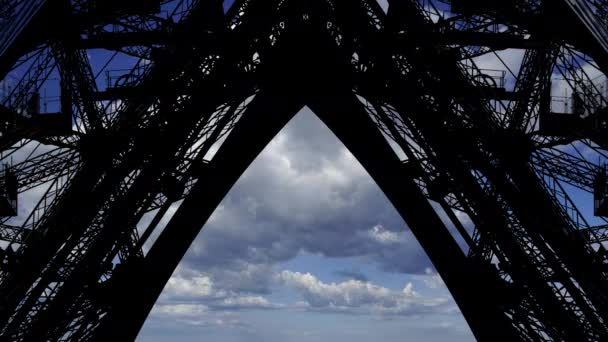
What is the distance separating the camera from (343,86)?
27344mm

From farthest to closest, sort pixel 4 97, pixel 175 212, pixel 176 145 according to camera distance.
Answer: pixel 175 212 < pixel 176 145 < pixel 4 97

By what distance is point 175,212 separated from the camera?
1084 inches

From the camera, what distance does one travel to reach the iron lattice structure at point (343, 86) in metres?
21.5

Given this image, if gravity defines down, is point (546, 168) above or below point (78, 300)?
above

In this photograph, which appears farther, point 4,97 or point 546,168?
point 546,168

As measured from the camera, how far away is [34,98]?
2192 cm

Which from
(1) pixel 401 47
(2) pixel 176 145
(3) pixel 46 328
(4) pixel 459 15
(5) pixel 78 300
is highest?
(4) pixel 459 15

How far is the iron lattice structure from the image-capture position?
21.5 metres

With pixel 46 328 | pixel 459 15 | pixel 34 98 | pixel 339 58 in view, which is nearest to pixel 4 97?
pixel 34 98

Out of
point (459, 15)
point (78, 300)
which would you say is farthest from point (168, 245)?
point (459, 15)

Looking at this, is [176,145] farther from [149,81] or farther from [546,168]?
[546,168]

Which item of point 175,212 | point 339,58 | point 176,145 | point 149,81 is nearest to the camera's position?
point 149,81

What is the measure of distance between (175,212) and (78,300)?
222 inches

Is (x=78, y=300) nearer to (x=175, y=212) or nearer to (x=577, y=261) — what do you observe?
(x=175, y=212)
